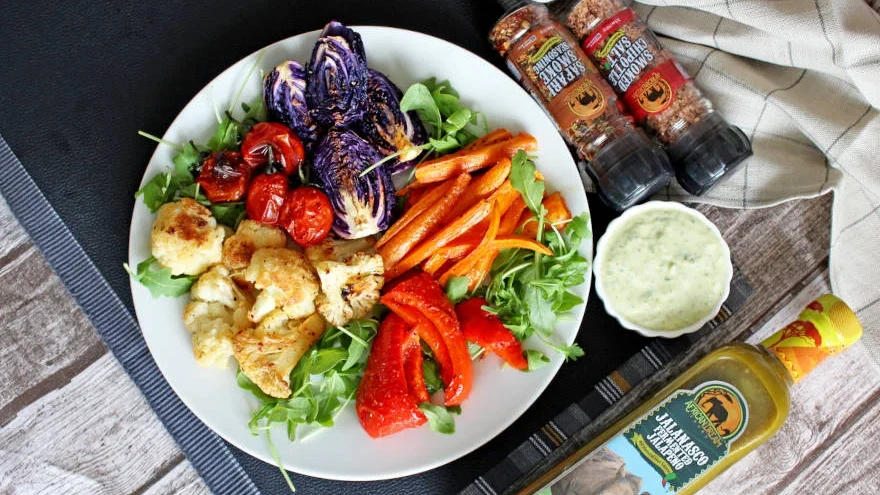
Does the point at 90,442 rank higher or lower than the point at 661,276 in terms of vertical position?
higher

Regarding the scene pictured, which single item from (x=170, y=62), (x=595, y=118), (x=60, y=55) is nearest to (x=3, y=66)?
(x=60, y=55)

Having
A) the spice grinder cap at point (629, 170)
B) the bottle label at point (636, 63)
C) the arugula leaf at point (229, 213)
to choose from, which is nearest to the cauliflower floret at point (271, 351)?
the arugula leaf at point (229, 213)

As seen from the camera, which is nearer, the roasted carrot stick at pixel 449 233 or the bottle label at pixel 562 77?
the roasted carrot stick at pixel 449 233

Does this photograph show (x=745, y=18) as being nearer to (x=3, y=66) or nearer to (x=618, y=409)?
(x=618, y=409)

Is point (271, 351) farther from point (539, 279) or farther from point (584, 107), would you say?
point (584, 107)

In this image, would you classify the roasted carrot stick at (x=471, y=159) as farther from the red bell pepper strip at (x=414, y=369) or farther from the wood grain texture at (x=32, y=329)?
the wood grain texture at (x=32, y=329)

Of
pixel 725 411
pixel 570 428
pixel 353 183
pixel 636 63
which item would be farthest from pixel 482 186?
pixel 725 411
